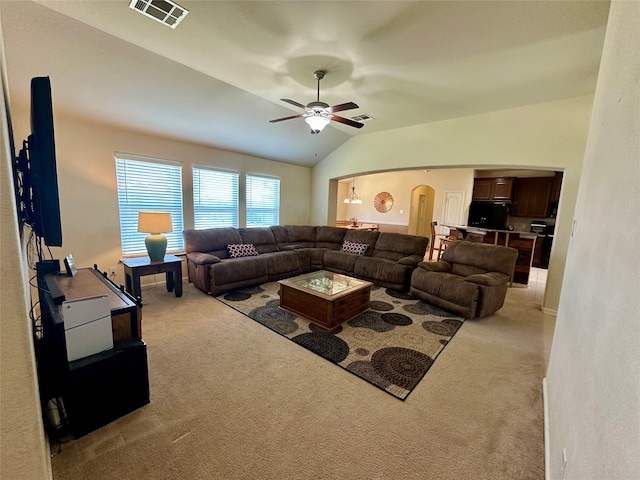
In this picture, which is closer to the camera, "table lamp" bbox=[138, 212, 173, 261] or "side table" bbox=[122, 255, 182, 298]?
"side table" bbox=[122, 255, 182, 298]

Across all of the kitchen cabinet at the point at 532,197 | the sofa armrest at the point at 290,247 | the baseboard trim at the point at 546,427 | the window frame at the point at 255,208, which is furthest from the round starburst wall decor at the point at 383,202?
the baseboard trim at the point at 546,427

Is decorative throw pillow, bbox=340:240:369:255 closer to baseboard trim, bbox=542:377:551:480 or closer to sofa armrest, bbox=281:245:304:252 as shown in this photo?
sofa armrest, bbox=281:245:304:252

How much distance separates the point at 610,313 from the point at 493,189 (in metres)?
7.89

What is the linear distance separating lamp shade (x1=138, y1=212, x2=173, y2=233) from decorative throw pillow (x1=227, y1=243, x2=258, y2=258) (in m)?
1.18

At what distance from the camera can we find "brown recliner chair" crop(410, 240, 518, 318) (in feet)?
10.8

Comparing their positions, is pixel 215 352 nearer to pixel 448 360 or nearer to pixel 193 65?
pixel 448 360

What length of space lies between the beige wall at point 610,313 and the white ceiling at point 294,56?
3.44 feet

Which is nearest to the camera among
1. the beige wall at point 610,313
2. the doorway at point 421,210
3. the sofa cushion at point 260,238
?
the beige wall at point 610,313

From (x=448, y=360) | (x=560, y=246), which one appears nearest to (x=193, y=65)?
(x=448, y=360)

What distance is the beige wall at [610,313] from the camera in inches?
26.6

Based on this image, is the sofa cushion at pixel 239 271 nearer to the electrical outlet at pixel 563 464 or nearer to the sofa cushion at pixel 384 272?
the sofa cushion at pixel 384 272

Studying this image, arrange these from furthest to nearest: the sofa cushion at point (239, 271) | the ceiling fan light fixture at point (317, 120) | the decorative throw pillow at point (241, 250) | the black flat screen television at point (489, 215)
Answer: the black flat screen television at point (489, 215) < the decorative throw pillow at point (241, 250) < the sofa cushion at point (239, 271) < the ceiling fan light fixture at point (317, 120)

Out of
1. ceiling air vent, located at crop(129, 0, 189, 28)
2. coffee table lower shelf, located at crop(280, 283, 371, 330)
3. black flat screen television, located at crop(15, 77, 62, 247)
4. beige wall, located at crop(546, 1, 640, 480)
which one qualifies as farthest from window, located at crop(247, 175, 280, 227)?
beige wall, located at crop(546, 1, 640, 480)

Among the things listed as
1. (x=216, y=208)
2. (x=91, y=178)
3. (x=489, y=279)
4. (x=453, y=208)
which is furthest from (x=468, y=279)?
(x=91, y=178)
